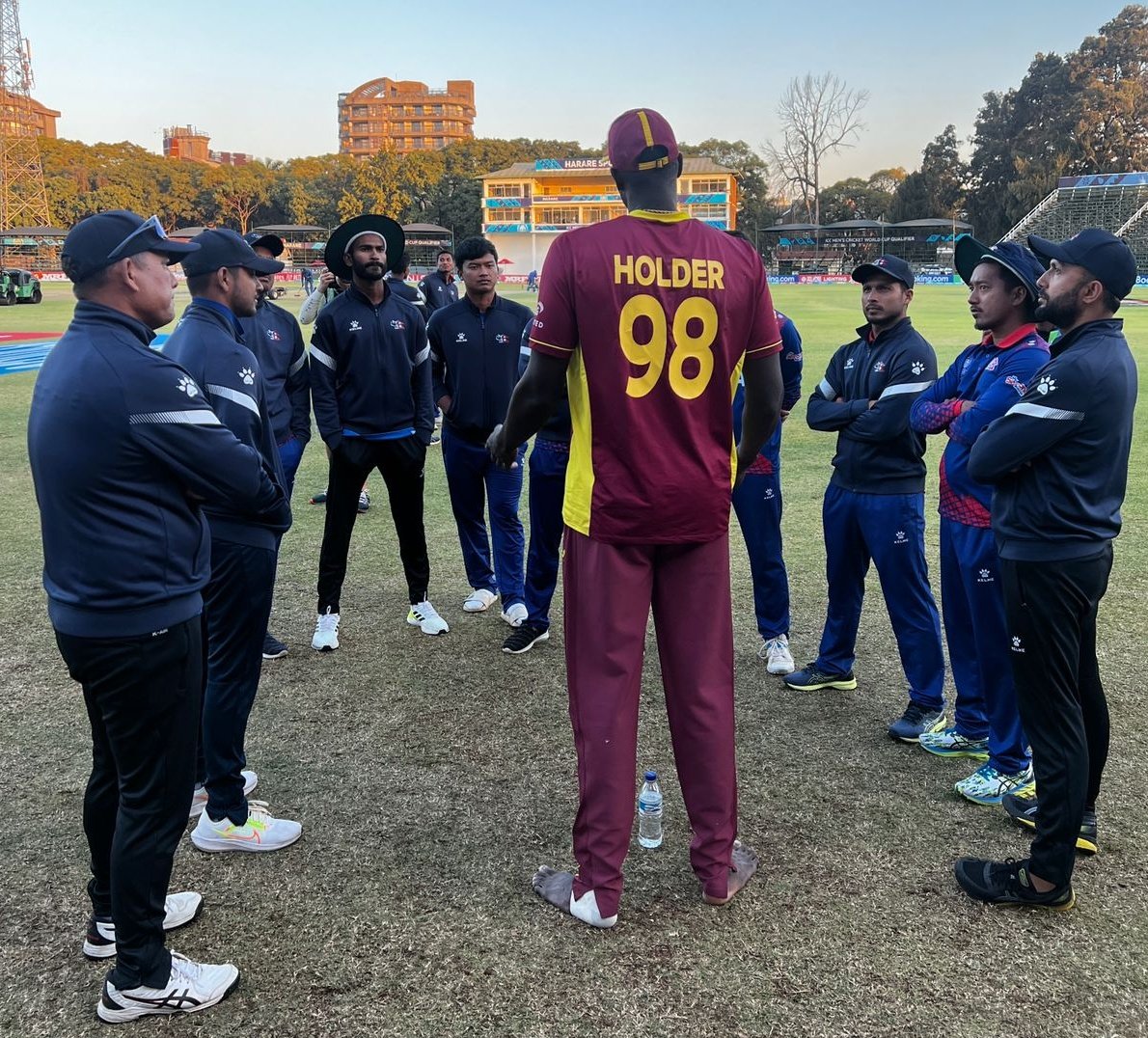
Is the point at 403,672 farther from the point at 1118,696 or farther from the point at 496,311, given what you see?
the point at 1118,696

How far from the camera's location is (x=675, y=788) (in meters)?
3.94

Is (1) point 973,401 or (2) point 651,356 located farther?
(1) point 973,401

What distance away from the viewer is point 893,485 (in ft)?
14.7

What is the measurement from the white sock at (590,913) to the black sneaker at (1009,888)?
4.07ft

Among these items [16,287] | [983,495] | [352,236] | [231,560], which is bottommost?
[231,560]

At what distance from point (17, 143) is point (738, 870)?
90699mm

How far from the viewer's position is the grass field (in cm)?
263

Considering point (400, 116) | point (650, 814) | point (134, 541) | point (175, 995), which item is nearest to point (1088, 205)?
point (650, 814)

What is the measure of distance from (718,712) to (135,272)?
7.37ft

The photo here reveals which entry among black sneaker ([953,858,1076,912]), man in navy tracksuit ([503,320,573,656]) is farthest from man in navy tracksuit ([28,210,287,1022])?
man in navy tracksuit ([503,320,573,656])

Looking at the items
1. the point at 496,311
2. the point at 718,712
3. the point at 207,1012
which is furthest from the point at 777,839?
the point at 496,311

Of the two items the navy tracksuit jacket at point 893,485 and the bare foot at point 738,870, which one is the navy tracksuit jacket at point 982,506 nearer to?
the navy tracksuit jacket at point 893,485

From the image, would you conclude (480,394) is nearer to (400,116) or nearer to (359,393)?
(359,393)

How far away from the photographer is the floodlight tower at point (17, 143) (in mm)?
75312
